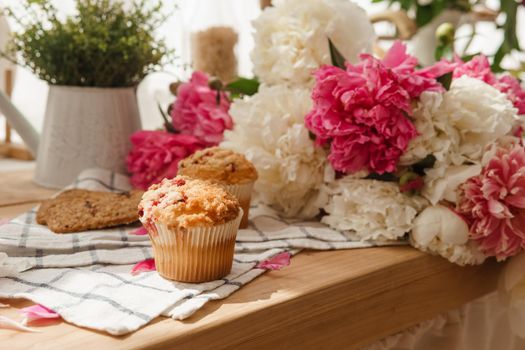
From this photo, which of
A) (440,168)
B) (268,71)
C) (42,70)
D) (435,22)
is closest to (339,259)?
(440,168)

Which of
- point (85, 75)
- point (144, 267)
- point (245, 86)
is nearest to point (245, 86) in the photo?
point (245, 86)

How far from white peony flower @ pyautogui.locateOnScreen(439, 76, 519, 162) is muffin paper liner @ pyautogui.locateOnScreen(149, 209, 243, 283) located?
0.40 meters

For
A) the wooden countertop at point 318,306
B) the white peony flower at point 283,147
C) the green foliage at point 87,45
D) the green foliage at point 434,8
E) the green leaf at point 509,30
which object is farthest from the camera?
the green foliage at point 434,8

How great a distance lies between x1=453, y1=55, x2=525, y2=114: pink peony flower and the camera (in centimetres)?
109

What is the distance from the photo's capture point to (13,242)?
87 cm

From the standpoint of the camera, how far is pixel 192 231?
771 millimetres

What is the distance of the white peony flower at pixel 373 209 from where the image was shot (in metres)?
0.97

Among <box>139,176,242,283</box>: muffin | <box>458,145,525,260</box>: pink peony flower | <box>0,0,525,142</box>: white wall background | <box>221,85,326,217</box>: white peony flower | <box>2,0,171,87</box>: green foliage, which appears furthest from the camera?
<box>0,0,525,142</box>: white wall background

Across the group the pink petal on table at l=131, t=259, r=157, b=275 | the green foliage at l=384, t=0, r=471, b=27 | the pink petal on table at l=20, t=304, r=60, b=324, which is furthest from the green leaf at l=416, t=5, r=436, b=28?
the pink petal on table at l=20, t=304, r=60, b=324

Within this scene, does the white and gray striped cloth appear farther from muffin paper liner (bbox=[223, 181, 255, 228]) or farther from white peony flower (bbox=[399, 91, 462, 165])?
white peony flower (bbox=[399, 91, 462, 165])

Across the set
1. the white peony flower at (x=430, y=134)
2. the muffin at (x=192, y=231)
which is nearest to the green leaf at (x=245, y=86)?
the white peony flower at (x=430, y=134)

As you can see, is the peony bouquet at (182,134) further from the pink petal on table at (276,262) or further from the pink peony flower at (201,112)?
the pink petal on table at (276,262)

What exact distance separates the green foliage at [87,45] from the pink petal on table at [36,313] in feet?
1.86

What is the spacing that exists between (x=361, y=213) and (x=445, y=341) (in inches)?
10.2
